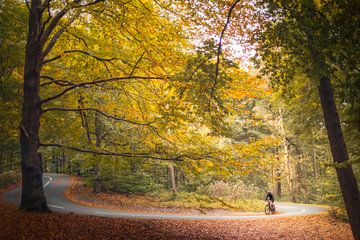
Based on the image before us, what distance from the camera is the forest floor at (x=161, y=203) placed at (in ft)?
61.8

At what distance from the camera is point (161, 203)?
20.7 metres

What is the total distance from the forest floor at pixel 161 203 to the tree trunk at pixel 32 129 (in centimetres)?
927

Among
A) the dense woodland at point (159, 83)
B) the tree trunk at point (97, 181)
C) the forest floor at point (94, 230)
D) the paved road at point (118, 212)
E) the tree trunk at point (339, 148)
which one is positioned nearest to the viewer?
the forest floor at point (94, 230)

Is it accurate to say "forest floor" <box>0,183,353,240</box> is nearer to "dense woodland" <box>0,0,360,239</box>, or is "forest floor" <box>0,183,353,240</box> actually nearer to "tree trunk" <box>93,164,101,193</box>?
"dense woodland" <box>0,0,360,239</box>

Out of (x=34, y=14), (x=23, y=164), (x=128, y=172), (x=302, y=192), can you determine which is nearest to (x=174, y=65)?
(x=34, y=14)

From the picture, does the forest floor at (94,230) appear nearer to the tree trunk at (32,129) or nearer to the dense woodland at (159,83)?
the tree trunk at (32,129)

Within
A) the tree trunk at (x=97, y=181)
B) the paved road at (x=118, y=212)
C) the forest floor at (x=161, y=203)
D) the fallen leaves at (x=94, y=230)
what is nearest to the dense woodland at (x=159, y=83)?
the fallen leaves at (x=94, y=230)

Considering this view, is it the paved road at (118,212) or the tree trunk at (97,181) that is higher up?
the tree trunk at (97,181)

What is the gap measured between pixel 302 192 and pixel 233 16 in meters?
30.0

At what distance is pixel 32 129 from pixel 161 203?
13.1 metres

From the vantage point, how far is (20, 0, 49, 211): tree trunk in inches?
364

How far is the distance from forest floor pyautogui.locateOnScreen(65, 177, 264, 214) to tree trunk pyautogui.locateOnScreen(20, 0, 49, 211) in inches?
365

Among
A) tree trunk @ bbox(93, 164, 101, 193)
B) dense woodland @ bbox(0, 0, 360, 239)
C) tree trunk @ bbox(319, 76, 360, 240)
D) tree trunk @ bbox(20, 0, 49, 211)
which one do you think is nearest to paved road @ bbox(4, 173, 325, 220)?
tree trunk @ bbox(93, 164, 101, 193)

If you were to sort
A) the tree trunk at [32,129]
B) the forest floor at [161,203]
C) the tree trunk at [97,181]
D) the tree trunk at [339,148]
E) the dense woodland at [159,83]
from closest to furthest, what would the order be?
the dense woodland at [159,83], the tree trunk at [339,148], the tree trunk at [32,129], the forest floor at [161,203], the tree trunk at [97,181]
